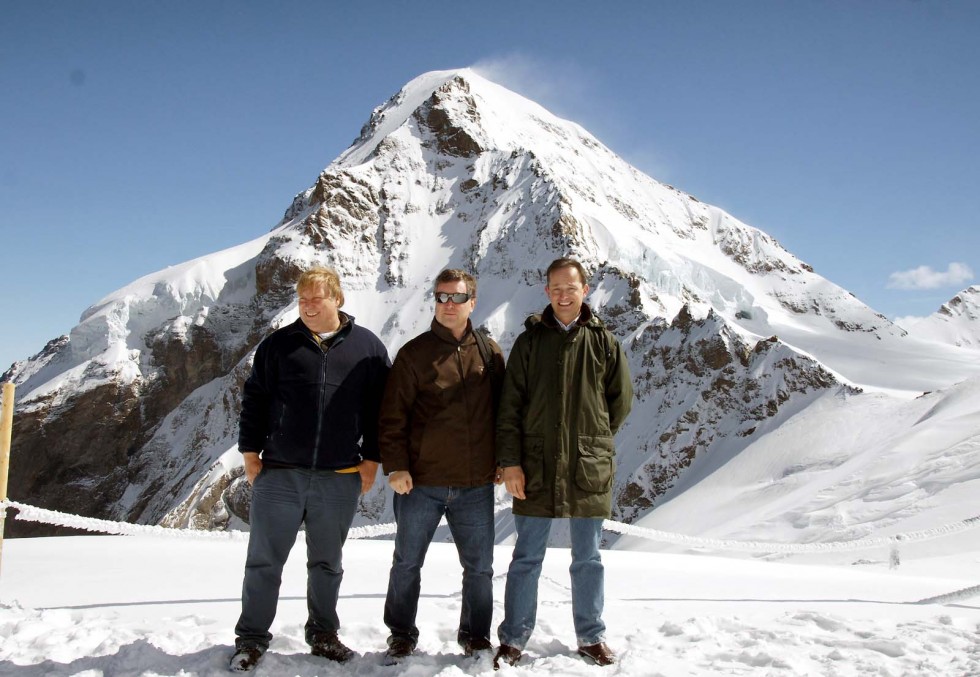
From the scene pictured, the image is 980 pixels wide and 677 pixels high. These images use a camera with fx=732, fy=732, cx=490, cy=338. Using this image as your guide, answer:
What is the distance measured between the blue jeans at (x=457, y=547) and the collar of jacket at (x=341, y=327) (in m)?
1.05

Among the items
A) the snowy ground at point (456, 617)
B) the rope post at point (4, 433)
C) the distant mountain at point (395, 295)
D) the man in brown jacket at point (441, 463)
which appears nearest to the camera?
the snowy ground at point (456, 617)

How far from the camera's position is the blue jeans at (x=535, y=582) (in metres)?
4.26

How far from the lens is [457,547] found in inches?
170

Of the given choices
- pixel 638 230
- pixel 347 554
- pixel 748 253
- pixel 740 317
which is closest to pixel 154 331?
pixel 638 230

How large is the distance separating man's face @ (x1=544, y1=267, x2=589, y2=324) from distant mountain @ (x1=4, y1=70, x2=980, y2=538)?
Result: 5100 centimetres

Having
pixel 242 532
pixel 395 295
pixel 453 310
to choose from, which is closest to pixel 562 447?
pixel 453 310

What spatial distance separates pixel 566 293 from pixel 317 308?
59.6 inches

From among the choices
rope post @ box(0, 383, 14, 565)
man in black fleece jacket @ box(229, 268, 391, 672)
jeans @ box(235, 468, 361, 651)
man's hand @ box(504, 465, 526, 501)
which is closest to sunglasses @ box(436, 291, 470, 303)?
man in black fleece jacket @ box(229, 268, 391, 672)

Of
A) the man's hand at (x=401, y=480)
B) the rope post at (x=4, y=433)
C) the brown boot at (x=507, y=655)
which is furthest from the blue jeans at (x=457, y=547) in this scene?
the rope post at (x=4, y=433)

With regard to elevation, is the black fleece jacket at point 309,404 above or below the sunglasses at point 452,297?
below

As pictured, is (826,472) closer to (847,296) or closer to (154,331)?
(847,296)

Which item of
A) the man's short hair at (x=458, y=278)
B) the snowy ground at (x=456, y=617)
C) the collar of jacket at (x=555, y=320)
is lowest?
the snowy ground at (x=456, y=617)

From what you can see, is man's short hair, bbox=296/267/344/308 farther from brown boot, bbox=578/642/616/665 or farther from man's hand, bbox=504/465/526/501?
brown boot, bbox=578/642/616/665

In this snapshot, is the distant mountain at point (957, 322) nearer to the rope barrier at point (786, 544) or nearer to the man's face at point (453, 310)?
the rope barrier at point (786, 544)
